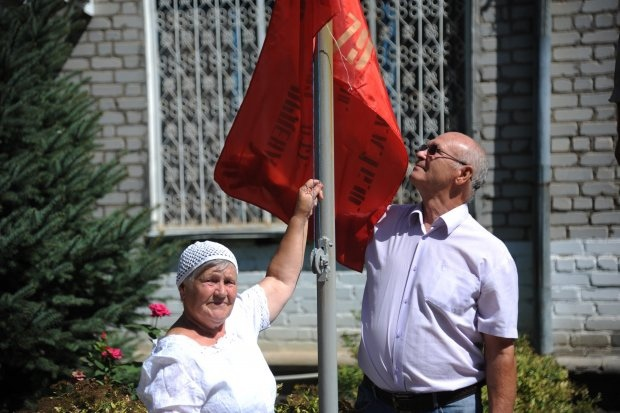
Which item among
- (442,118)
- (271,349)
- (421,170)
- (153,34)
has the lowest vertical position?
(271,349)

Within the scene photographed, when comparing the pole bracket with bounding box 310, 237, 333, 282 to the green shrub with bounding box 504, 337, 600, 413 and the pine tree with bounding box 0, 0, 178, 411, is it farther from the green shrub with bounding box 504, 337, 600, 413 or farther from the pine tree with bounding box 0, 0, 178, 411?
the pine tree with bounding box 0, 0, 178, 411

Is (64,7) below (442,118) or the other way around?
the other way around

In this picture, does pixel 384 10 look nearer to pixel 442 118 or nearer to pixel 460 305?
pixel 442 118

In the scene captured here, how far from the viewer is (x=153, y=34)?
6625mm

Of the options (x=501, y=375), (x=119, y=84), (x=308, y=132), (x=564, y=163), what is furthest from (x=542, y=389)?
(x=119, y=84)

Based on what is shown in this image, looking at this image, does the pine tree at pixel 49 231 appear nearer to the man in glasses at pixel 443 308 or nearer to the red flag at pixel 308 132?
the red flag at pixel 308 132

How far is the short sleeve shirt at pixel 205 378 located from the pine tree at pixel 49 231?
2357 mm

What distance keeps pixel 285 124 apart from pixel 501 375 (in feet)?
3.72

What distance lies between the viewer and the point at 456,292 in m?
2.57

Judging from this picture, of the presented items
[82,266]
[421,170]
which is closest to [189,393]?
[421,170]

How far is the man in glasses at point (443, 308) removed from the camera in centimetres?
256

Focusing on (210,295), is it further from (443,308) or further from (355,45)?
(355,45)

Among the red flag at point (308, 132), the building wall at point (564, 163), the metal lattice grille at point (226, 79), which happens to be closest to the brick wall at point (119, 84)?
the metal lattice grille at point (226, 79)

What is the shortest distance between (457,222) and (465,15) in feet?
13.0
